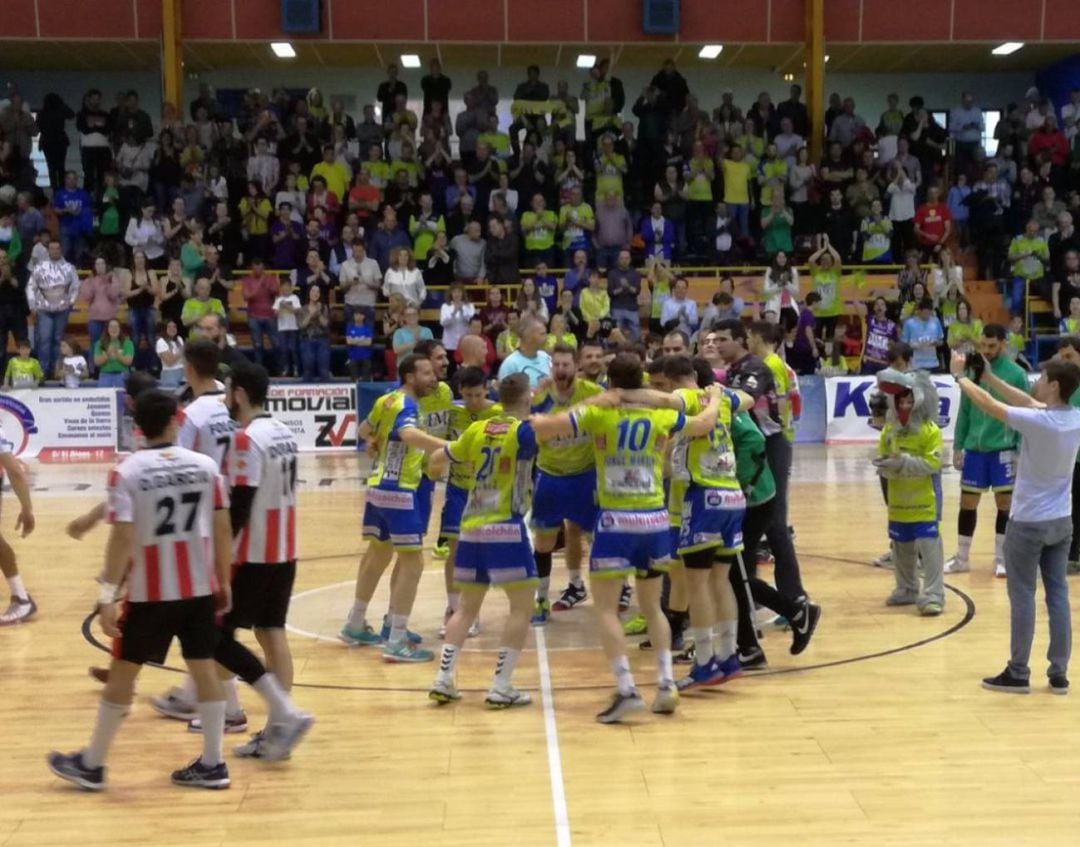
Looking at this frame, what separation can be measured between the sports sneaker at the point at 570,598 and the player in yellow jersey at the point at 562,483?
28 cm

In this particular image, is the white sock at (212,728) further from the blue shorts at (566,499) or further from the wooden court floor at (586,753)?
the blue shorts at (566,499)

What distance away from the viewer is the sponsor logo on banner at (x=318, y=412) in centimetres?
2256

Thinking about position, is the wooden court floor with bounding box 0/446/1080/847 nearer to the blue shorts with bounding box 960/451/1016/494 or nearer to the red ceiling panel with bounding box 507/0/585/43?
the blue shorts with bounding box 960/451/1016/494

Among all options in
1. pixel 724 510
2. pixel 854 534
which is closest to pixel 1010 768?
pixel 724 510

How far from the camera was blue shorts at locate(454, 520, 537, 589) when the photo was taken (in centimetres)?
880

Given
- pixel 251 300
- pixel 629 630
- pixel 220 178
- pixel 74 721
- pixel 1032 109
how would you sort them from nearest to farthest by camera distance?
pixel 74 721, pixel 629 630, pixel 251 300, pixel 220 178, pixel 1032 109

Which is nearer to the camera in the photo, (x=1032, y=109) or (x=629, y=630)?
(x=629, y=630)

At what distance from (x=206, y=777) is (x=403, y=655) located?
2.74m

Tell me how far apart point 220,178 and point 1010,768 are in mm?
20448

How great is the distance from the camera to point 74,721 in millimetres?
8844

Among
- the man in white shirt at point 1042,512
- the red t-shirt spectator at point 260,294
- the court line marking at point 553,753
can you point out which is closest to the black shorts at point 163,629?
the court line marking at point 553,753

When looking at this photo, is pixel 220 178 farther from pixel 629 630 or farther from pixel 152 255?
pixel 629 630

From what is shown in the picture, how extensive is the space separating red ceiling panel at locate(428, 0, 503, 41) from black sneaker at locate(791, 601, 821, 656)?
19.4m

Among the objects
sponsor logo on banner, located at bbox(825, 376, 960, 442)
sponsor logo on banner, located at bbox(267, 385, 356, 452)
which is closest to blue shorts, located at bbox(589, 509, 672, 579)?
sponsor logo on banner, located at bbox(267, 385, 356, 452)
